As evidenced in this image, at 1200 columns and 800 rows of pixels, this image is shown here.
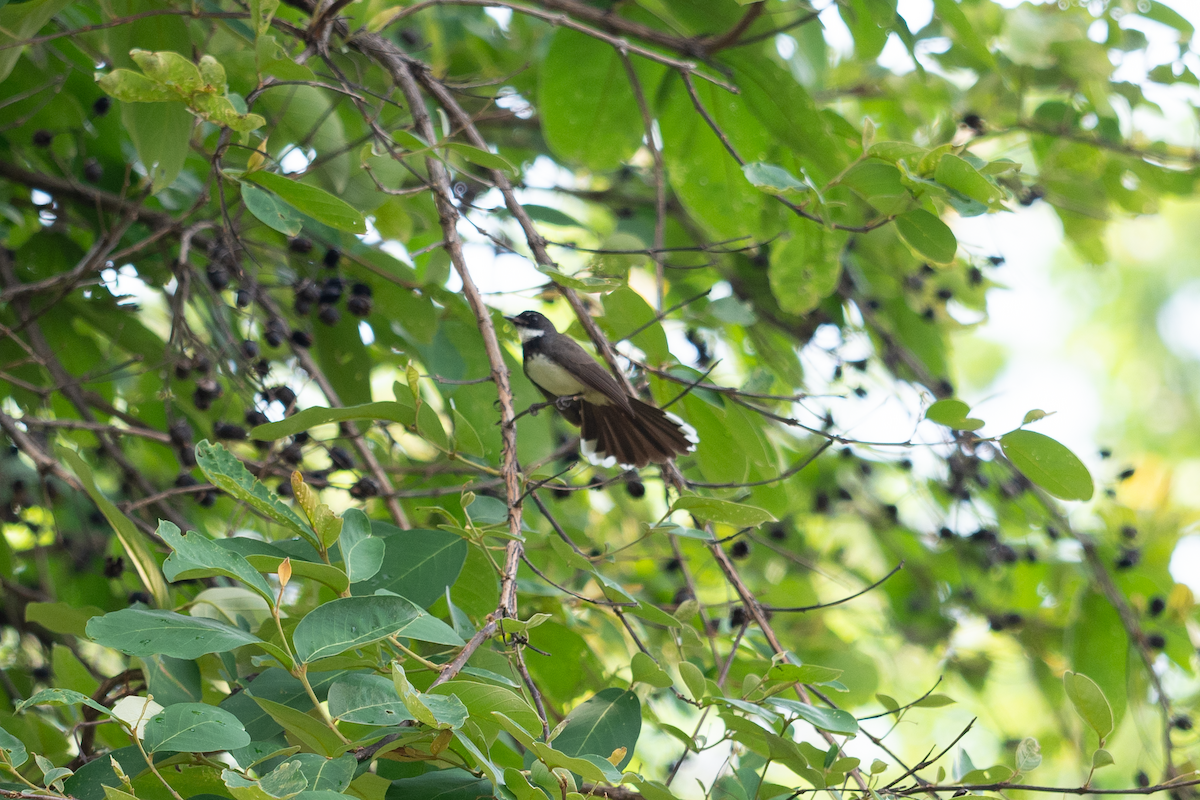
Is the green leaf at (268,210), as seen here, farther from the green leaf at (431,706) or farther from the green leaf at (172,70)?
the green leaf at (431,706)

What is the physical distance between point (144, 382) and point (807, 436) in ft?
9.02

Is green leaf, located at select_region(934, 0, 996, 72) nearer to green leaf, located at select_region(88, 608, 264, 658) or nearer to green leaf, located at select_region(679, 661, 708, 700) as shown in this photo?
green leaf, located at select_region(679, 661, 708, 700)

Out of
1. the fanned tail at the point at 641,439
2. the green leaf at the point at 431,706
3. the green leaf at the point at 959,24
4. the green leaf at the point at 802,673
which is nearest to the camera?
the green leaf at the point at 431,706

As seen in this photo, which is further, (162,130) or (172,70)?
(162,130)

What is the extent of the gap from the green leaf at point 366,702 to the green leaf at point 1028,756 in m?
1.02

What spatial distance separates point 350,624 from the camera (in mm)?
1298

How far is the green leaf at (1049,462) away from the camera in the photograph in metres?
2.02

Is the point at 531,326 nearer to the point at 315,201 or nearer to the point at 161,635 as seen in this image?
the point at 315,201

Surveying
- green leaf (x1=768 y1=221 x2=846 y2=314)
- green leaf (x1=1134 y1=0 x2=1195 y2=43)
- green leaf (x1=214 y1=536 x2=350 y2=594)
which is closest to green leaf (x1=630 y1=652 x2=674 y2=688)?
green leaf (x1=214 y1=536 x2=350 y2=594)

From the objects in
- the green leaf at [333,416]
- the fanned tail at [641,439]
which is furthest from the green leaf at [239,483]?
the fanned tail at [641,439]

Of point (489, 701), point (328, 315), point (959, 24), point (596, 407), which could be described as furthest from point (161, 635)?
point (959, 24)

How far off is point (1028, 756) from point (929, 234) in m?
1.18

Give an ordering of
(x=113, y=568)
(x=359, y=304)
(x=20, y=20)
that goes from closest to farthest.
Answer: (x=20, y=20) → (x=113, y=568) → (x=359, y=304)

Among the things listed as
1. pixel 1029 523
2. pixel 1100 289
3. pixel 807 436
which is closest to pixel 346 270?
pixel 807 436
